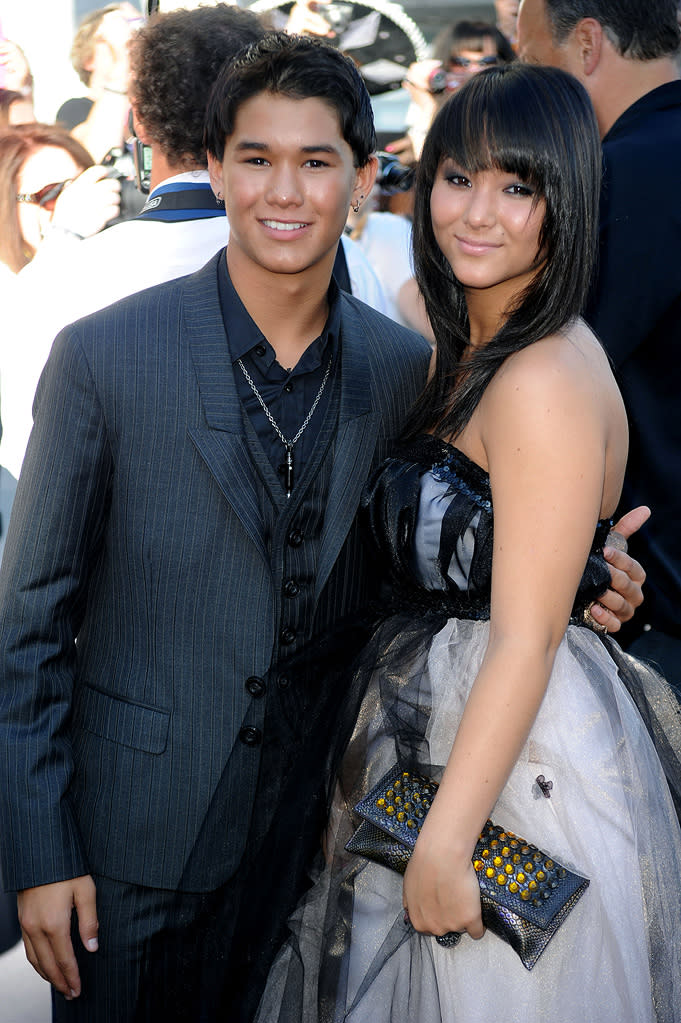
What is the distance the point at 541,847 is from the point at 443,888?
20 cm

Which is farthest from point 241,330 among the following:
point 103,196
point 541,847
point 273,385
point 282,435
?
point 103,196

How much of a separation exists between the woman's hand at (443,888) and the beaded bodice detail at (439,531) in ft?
1.39

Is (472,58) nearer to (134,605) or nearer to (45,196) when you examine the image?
(45,196)

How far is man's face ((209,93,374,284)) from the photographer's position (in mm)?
2133

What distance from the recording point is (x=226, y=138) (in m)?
2.26

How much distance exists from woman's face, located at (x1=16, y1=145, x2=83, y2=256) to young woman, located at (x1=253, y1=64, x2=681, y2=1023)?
2.62 metres

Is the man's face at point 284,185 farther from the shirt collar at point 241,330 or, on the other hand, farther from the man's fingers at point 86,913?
the man's fingers at point 86,913

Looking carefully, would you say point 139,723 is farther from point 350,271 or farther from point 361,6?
point 361,6

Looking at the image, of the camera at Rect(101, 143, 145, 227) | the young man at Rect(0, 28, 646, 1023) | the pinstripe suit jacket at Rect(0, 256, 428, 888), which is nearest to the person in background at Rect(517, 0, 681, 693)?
the young man at Rect(0, 28, 646, 1023)

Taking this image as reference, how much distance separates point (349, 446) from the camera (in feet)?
7.03

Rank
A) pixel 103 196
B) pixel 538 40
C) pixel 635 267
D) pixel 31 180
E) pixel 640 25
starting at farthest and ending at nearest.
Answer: pixel 31 180 < pixel 103 196 < pixel 538 40 < pixel 640 25 < pixel 635 267

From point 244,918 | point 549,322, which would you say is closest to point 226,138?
point 549,322

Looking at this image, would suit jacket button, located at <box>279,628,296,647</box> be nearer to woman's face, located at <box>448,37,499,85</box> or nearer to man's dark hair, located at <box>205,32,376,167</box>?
man's dark hair, located at <box>205,32,376,167</box>

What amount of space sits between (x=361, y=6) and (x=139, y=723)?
4336 millimetres
